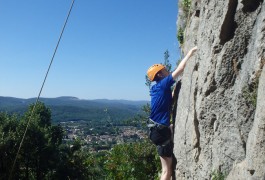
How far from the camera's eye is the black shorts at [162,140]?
8.05 metres

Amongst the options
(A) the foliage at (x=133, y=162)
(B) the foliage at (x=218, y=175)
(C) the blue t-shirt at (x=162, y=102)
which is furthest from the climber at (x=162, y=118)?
(A) the foliage at (x=133, y=162)

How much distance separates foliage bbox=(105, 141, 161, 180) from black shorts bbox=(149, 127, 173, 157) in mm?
7443

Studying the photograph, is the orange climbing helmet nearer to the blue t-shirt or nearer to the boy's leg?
the blue t-shirt

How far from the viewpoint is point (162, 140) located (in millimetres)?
8148

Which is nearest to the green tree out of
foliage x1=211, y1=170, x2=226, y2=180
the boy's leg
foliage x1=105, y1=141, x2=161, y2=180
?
foliage x1=105, y1=141, x2=161, y2=180

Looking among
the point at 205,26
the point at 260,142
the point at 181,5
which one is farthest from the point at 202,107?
the point at 181,5

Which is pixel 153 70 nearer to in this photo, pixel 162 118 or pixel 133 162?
pixel 162 118

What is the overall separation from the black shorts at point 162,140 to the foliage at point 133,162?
7443 mm

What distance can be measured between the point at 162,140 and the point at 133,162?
883 centimetres

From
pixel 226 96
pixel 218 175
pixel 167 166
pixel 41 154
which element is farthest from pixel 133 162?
pixel 41 154

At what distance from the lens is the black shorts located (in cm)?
805

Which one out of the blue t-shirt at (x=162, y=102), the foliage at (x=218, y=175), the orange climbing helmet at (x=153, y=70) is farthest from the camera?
the orange climbing helmet at (x=153, y=70)

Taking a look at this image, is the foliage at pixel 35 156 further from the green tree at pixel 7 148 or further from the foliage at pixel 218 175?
the foliage at pixel 218 175

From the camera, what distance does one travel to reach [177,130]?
26.0 feet
